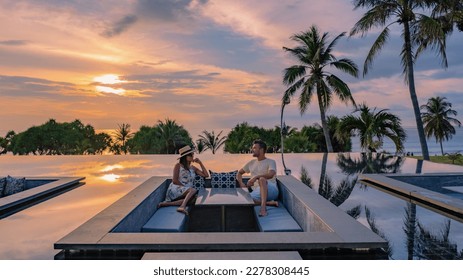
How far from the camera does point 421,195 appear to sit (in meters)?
5.86

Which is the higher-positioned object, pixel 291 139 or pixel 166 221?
pixel 291 139

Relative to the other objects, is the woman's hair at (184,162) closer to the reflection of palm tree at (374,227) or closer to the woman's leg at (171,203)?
the woman's leg at (171,203)

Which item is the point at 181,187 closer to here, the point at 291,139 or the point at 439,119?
the point at 291,139

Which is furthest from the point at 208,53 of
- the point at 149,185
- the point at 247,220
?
the point at 247,220

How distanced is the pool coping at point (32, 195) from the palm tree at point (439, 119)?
1714 inches

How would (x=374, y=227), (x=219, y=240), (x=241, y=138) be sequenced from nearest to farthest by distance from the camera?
(x=219, y=240), (x=374, y=227), (x=241, y=138)

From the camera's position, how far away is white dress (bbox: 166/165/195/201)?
5.55 m

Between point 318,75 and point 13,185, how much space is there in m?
17.0

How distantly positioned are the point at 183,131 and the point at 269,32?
885 inches

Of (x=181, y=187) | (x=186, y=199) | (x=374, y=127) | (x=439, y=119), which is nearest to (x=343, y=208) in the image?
(x=186, y=199)

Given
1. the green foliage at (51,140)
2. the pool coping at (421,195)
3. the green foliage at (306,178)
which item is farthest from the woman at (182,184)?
the green foliage at (51,140)

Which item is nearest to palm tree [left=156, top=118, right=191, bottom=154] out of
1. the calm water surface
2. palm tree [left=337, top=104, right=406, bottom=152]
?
palm tree [left=337, top=104, right=406, bottom=152]

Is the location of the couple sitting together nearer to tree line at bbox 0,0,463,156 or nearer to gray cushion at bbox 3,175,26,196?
gray cushion at bbox 3,175,26,196

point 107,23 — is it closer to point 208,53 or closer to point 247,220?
point 208,53
